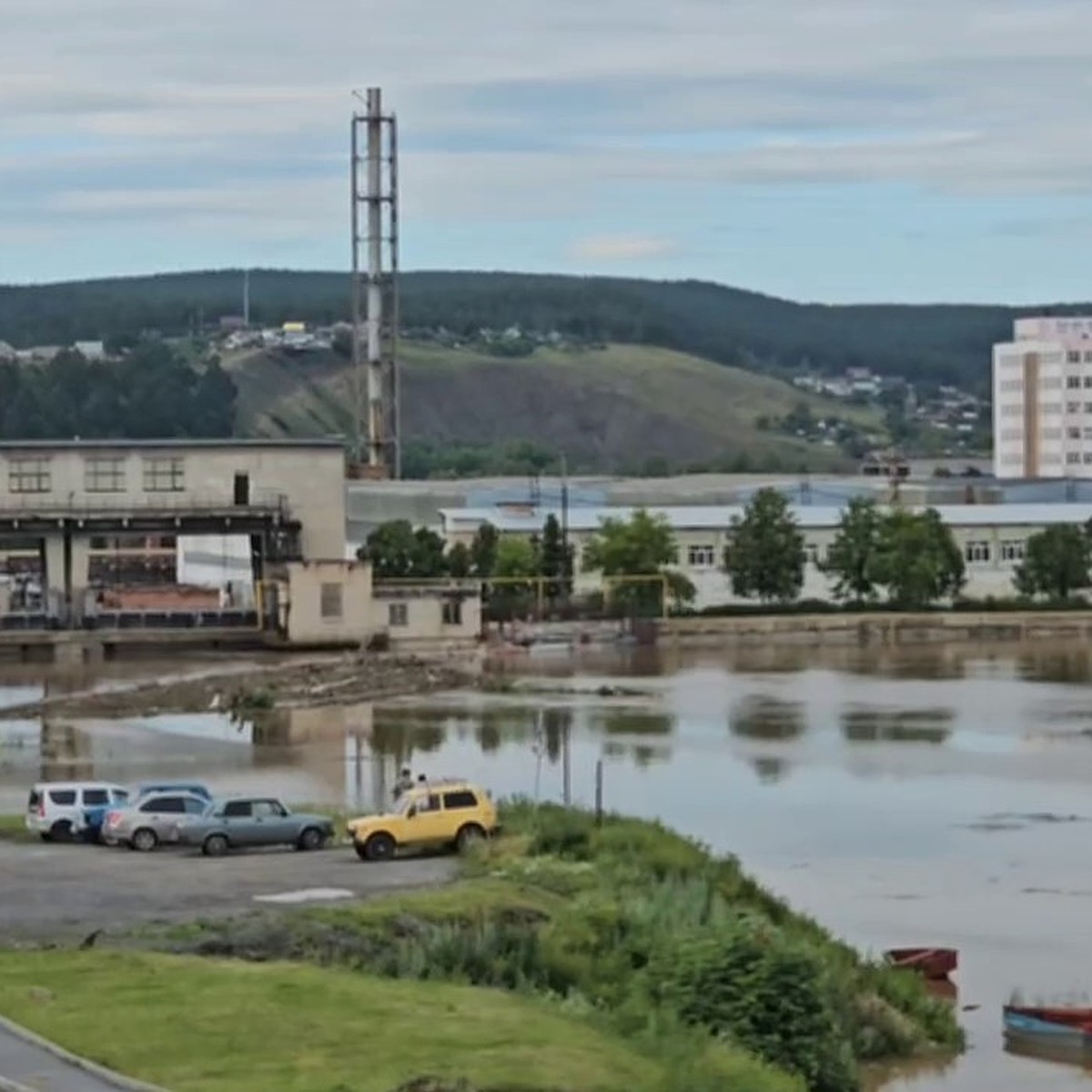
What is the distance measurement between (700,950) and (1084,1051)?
3751 mm

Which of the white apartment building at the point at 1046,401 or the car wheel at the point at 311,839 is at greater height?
the white apartment building at the point at 1046,401

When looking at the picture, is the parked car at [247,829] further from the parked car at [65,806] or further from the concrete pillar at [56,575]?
the concrete pillar at [56,575]

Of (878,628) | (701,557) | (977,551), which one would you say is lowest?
(878,628)

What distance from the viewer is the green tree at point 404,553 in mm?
74500

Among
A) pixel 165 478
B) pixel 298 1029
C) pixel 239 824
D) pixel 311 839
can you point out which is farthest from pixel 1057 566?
pixel 298 1029

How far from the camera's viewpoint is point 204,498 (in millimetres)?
63031

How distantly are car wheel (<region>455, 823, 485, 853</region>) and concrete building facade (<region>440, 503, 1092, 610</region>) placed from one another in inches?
1900

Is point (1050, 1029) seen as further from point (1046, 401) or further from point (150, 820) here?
point (1046, 401)

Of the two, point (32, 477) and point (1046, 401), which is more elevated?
point (1046, 401)

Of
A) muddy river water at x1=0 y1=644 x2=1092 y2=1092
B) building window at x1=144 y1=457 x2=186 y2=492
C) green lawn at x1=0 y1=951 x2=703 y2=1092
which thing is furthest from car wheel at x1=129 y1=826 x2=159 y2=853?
building window at x1=144 y1=457 x2=186 y2=492

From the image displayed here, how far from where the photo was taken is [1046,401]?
5113 inches

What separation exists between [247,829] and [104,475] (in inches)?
1420

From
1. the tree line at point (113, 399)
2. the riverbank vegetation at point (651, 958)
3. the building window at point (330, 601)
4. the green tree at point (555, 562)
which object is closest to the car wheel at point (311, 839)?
the riverbank vegetation at point (651, 958)

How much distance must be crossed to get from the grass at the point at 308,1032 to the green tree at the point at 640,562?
54287 millimetres
